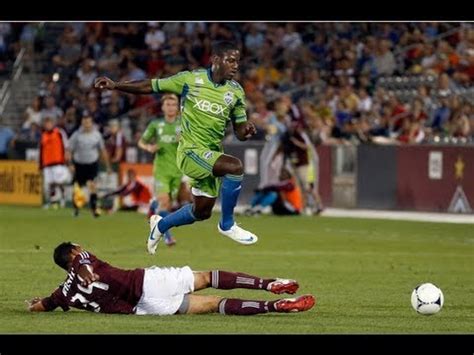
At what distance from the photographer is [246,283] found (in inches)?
567

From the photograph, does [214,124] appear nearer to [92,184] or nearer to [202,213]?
[202,213]

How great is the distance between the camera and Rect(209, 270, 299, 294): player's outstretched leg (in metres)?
14.3

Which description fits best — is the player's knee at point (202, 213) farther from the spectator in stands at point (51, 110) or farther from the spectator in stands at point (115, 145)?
the spectator in stands at point (51, 110)

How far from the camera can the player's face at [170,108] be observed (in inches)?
891

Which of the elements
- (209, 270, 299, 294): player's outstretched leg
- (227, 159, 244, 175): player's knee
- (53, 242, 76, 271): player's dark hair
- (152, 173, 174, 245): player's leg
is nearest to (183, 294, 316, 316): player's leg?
(209, 270, 299, 294): player's outstretched leg

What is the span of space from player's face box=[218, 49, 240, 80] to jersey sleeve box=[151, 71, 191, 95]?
43 cm

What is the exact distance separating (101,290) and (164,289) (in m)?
0.58

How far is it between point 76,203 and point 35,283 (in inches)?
524

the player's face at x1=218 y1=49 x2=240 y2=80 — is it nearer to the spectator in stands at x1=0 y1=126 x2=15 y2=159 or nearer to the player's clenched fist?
the player's clenched fist

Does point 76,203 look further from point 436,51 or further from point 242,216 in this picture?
point 436,51

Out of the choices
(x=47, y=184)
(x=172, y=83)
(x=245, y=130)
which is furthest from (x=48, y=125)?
(x=245, y=130)

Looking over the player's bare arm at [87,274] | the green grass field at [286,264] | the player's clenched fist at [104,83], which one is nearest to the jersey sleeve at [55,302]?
the green grass field at [286,264]

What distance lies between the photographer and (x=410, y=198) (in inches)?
1214

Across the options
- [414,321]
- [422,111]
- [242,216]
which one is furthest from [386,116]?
[414,321]
